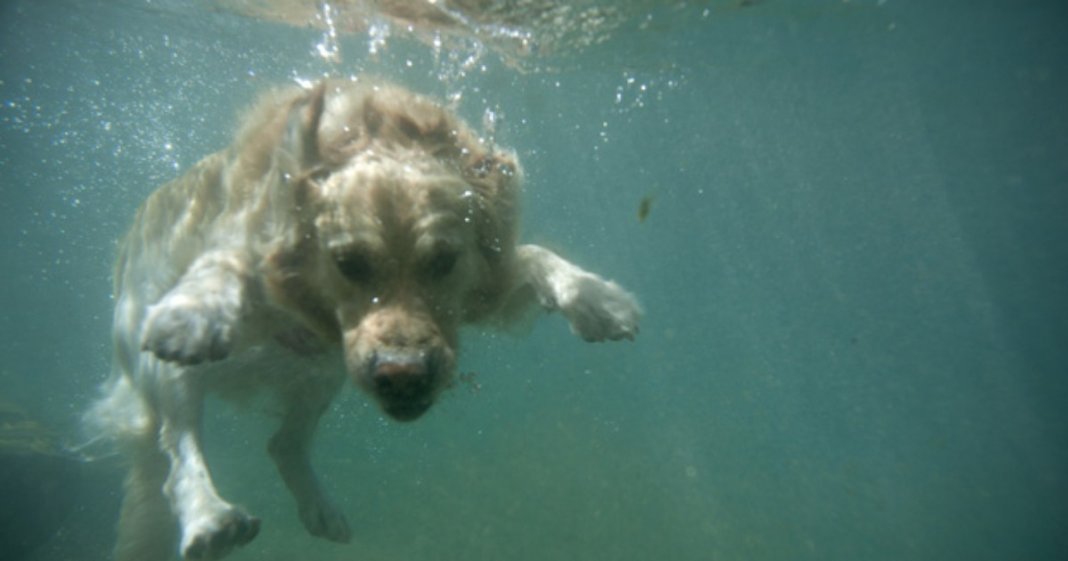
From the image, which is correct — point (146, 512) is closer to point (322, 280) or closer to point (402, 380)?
point (322, 280)

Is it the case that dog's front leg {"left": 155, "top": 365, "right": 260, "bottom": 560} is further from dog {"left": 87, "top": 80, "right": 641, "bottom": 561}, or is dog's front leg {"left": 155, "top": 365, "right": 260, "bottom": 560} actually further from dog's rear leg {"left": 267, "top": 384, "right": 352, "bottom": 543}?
dog's rear leg {"left": 267, "top": 384, "right": 352, "bottom": 543}

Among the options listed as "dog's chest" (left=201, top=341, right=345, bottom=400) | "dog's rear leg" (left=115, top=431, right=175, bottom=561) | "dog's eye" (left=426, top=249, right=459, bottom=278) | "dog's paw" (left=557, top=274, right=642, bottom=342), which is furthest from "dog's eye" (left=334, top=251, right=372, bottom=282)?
"dog's rear leg" (left=115, top=431, right=175, bottom=561)

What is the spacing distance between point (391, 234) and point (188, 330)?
3.03 feet

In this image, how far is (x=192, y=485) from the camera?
3.40 metres

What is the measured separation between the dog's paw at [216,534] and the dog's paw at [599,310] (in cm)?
180

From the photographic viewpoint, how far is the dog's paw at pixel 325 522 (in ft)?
14.8

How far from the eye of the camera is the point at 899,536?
787 inches

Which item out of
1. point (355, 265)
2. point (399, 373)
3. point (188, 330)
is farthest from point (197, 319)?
point (399, 373)

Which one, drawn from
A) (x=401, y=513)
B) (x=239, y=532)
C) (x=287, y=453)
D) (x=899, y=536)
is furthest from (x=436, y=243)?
(x=899, y=536)

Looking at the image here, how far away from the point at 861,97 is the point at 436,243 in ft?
102

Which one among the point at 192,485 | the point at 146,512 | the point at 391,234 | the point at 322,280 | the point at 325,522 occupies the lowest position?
the point at 325,522

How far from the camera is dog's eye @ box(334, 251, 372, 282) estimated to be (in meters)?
2.69

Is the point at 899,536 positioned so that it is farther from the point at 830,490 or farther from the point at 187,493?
the point at 187,493

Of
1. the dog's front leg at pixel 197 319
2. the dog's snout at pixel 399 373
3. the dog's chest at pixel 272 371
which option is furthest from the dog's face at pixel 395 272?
the dog's chest at pixel 272 371
